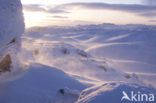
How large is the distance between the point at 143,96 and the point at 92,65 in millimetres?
5246

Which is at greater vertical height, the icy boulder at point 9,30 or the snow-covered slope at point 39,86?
the icy boulder at point 9,30

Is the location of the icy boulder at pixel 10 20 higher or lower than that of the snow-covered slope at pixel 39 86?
higher

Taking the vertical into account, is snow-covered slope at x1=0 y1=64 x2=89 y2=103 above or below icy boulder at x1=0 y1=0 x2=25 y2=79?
below

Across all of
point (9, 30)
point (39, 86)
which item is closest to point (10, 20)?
point (9, 30)

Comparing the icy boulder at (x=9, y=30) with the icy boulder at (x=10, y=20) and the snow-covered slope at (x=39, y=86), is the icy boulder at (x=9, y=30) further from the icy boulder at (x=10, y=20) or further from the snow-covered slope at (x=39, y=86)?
the snow-covered slope at (x=39, y=86)

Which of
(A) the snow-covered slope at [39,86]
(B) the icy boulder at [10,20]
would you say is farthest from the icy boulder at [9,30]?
(A) the snow-covered slope at [39,86]

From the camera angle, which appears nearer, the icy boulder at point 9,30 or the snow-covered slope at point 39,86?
the icy boulder at point 9,30

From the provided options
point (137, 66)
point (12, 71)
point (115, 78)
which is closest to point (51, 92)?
point (12, 71)

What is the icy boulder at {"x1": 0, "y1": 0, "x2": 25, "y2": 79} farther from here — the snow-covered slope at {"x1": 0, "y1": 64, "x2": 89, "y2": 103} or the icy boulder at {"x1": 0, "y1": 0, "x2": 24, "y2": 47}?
the snow-covered slope at {"x1": 0, "y1": 64, "x2": 89, "y2": 103}

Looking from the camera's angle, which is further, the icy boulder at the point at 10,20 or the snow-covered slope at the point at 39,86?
the snow-covered slope at the point at 39,86

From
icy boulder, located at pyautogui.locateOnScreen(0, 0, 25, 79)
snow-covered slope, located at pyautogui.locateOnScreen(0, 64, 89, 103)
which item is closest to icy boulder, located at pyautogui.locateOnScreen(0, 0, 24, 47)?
icy boulder, located at pyautogui.locateOnScreen(0, 0, 25, 79)

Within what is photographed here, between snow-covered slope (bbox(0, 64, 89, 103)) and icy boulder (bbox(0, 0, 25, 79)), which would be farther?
snow-covered slope (bbox(0, 64, 89, 103))

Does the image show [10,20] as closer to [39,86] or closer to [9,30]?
[9,30]

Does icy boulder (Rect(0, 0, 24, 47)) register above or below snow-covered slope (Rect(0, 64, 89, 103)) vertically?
above
